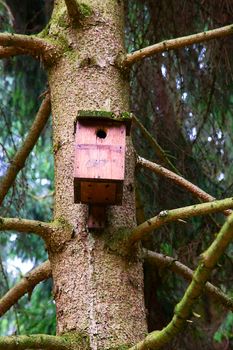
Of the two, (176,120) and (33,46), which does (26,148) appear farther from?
(176,120)

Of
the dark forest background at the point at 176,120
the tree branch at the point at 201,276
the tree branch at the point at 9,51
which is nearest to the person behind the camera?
the tree branch at the point at 201,276

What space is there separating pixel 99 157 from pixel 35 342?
2.04ft

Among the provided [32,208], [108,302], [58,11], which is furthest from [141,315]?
[32,208]

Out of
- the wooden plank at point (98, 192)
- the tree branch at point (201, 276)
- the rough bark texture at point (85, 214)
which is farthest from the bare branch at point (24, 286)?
the tree branch at point (201, 276)

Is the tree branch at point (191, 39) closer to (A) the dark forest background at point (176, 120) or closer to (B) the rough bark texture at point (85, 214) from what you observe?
(B) the rough bark texture at point (85, 214)

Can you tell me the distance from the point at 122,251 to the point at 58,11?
1.05m

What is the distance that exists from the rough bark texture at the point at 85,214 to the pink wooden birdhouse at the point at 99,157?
10 cm

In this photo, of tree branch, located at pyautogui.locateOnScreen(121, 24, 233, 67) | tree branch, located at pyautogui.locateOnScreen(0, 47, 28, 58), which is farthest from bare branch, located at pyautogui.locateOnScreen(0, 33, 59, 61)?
tree branch, located at pyautogui.locateOnScreen(121, 24, 233, 67)

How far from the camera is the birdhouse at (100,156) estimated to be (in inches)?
88.3

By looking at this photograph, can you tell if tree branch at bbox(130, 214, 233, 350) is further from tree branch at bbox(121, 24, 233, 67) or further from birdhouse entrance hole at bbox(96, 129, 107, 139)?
tree branch at bbox(121, 24, 233, 67)

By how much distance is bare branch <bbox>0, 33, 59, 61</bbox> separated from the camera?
2573mm

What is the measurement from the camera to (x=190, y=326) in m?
3.81

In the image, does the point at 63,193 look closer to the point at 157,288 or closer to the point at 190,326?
the point at 157,288

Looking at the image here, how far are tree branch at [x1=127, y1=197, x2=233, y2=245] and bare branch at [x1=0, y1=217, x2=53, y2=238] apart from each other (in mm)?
276
